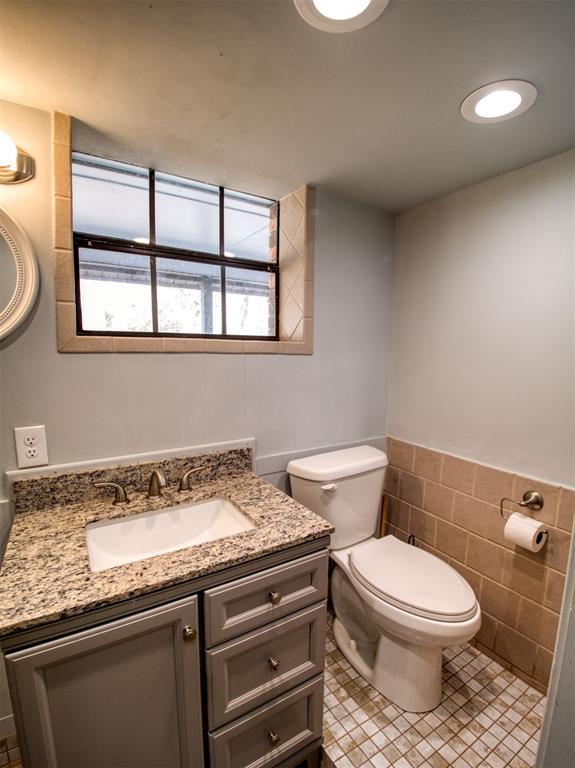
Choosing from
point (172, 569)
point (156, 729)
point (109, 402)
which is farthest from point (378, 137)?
point (156, 729)

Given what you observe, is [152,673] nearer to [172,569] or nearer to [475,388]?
[172,569]

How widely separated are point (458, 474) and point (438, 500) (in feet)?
0.62

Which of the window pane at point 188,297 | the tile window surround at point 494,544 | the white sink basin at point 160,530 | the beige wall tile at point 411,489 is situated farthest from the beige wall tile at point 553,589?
the window pane at point 188,297

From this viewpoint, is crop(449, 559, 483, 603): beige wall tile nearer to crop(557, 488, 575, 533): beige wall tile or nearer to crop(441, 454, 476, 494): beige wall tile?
crop(441, 454, 476, 494): beige wall tile

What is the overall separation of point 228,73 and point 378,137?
565 mm

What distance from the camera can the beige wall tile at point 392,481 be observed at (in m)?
1.97

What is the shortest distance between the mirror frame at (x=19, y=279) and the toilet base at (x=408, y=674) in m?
1.76

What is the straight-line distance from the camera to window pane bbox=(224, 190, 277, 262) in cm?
162

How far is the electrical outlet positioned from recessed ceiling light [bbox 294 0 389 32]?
1368 millimetres

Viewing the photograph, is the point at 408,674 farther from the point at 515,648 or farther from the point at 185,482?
the point at 185,482

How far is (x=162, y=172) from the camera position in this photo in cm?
145

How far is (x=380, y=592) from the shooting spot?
1297 mm

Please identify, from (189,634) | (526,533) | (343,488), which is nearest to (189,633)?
(189,634)

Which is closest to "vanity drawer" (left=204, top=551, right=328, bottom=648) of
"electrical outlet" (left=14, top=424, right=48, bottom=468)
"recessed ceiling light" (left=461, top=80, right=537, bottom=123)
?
"electrical outlet" (left=14, top=424, right=48, bottom=468)
